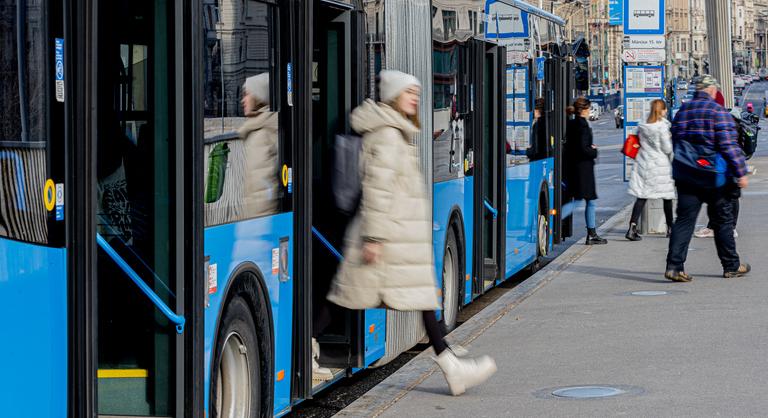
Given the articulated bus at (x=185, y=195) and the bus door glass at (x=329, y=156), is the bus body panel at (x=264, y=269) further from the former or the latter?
the bus door glass at (x=329, y=156)

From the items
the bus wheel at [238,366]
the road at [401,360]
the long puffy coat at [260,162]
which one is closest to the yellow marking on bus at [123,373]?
the bus wheel at [238,366]

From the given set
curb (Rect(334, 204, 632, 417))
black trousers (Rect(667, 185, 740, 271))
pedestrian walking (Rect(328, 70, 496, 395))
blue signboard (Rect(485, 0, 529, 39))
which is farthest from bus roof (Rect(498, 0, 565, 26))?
pedestrian walking (Rect(328, 70, 496, 395))

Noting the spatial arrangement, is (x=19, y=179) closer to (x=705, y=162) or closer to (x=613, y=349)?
(x=613, y=349)

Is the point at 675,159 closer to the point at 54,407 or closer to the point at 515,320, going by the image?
the point at 515,320

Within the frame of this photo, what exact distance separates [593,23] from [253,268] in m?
165

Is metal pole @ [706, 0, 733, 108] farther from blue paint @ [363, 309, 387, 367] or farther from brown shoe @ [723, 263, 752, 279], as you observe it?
blue paint @ [363, 309, 387, 367]

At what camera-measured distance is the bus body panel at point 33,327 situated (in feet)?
14.6

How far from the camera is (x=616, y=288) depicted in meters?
13.0

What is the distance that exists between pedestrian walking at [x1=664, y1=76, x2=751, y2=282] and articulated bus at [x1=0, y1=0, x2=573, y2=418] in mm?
2875

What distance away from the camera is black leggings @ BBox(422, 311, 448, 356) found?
773cm

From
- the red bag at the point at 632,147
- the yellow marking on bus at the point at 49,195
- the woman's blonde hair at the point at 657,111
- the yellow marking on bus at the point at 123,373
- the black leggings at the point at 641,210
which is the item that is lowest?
the yellow marking on bus at the point at 123,373

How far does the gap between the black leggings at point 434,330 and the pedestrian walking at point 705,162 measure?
5.16 meters

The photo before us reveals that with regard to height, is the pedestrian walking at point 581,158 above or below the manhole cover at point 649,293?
above

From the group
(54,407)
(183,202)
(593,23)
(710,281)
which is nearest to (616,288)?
(710,281)
